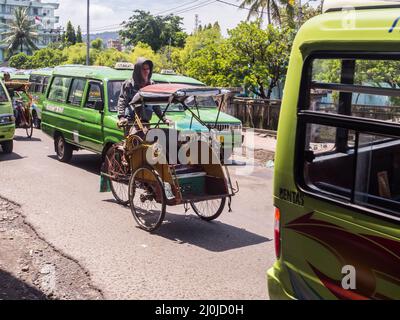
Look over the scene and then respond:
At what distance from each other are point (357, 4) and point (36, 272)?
416 centimetres

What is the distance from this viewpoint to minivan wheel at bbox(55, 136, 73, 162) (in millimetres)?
11578

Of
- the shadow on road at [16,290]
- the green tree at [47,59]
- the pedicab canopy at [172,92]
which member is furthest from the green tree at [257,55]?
the green tree at [47,59]

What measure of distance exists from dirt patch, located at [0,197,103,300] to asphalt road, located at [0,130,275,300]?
0.42ft

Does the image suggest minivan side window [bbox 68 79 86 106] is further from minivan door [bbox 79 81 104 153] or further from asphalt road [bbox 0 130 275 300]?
asphalt road [bbox 0 130 275 300]

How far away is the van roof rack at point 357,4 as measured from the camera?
9.64 ft

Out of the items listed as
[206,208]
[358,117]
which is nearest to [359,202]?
[358,117]

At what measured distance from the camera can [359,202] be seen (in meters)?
3.11

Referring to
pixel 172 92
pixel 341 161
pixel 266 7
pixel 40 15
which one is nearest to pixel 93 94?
pixel 172 92

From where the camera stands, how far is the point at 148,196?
22.4 feet

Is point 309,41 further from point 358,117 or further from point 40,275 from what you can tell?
point 40,275

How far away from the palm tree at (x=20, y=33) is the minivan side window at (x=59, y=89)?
75.7 metres

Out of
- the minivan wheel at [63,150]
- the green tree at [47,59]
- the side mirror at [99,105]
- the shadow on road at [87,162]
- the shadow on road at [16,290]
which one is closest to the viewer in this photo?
Result: the shadow on road at [16,290]

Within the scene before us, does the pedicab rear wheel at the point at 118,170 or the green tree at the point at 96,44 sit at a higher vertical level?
the green tree at the point at 96,44

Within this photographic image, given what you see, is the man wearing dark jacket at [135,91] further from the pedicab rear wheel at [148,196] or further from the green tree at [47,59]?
the green tree at [47,59]
